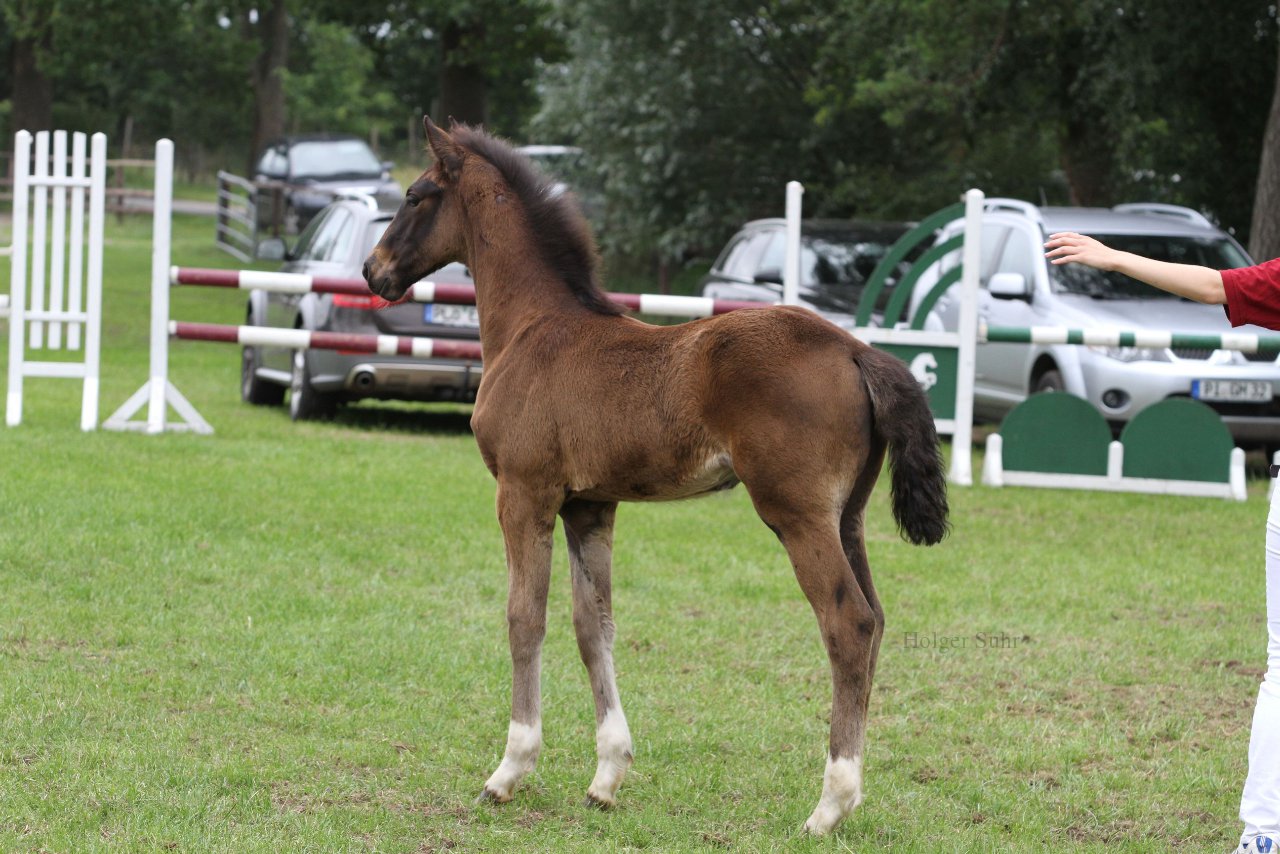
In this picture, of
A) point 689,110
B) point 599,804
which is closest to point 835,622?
point 599,804

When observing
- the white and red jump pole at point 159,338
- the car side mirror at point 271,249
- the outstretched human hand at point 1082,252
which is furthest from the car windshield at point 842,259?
the outstretched human hand at point 1082,252

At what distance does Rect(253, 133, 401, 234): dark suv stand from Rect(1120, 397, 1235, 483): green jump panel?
834 inches

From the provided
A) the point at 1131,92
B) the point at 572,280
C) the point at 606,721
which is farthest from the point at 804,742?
the point at 1131,92

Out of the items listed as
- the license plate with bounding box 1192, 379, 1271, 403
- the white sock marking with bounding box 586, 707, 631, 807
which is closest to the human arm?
the white sock marking with bounding box 586, 707, 631, 807

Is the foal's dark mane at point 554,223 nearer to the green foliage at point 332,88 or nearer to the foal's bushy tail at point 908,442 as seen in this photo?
the foal's bushy tail at point 908,442

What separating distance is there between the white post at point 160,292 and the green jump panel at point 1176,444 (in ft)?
23.1

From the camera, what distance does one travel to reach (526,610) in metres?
5.03

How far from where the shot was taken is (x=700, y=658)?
6.82m

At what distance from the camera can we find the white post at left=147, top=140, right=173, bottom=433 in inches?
449

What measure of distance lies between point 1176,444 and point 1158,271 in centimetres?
716

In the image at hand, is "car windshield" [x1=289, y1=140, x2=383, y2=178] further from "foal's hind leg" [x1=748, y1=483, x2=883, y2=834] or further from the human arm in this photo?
the human arm

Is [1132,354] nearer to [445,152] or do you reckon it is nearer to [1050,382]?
[1050,382]

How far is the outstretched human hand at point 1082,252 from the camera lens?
427 centimetres

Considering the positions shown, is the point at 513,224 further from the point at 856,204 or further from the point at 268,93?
the point at 268,93
